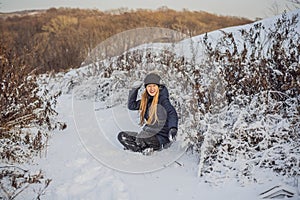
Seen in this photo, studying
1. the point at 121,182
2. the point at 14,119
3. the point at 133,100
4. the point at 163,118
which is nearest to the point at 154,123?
the point at 163,118

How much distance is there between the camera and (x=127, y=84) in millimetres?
6453

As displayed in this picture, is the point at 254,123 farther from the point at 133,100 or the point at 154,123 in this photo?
the point at 133,100

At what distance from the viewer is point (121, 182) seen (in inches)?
129

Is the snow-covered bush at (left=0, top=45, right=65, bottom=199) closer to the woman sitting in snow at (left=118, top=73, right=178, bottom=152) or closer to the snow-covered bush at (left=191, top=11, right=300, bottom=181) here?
the woman sitting in snow at (left=118, top=73, right=178, bottom=152)

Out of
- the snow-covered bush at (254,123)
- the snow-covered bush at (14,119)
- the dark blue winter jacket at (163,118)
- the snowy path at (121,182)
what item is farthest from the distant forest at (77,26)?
the snow-covered bush at (254,123)

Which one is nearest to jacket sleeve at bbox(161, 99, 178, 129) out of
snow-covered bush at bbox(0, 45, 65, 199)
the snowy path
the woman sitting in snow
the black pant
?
the woman sitting in snow

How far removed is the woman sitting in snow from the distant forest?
176 centimetres

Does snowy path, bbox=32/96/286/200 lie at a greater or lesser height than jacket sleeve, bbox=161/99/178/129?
lesser

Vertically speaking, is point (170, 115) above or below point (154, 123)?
above

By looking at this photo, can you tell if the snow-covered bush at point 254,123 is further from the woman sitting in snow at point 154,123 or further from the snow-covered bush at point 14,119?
the snow-covered bush at point 14,119

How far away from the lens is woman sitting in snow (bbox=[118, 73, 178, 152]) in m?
3.95

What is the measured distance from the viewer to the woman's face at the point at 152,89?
4.11m

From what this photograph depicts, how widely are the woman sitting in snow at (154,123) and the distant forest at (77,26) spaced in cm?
176

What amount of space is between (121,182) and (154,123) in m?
1.04
